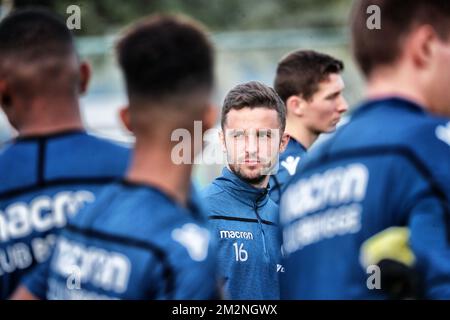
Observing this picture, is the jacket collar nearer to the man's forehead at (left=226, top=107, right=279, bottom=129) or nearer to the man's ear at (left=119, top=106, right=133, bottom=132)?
the man's forehead at (left=226, top=107, right=279, bottom=129)

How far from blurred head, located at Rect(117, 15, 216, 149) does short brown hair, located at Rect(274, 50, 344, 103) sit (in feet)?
10.2

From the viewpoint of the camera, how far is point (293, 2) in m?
25.7

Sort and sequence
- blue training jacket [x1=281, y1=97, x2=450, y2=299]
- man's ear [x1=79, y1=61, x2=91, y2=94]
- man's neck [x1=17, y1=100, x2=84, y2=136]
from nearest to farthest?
1. blue training jacket [x1=281, y1=97, x2=450, y2=299]
2. man's neck [x1=17, y1=100, x2=84, y2=136]
3. man's ear [x1=79, y1=61, x2=91, y2=94]

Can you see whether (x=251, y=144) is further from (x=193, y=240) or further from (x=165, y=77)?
(x=193, y=240)

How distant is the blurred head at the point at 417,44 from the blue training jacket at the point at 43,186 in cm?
98

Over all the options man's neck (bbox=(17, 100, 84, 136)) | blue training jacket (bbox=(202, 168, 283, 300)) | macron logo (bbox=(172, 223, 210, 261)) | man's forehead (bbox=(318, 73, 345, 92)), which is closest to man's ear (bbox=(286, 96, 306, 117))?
man's forehead (bbox=(318, 73, 345, 92))

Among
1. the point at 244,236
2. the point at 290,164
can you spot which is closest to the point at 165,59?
the point at 244,236

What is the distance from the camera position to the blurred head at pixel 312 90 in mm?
6051

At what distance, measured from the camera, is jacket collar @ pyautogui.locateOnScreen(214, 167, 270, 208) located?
5.40m

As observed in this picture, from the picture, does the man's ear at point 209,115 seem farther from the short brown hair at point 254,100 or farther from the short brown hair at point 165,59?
the short brown hair at point 254,100

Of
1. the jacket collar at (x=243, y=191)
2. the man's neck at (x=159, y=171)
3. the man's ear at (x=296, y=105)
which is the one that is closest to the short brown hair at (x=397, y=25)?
the man's neck at (x=159, y=171)
